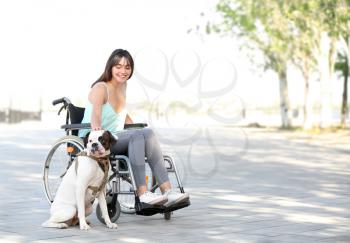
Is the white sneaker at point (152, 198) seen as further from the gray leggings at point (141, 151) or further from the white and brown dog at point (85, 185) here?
the white and brown dog at point (85, 185)

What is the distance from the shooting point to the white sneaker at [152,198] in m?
8.27

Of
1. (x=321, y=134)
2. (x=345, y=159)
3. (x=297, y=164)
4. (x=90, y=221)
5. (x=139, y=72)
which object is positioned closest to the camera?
(x=90, y=221)

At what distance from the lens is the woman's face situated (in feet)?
28.7

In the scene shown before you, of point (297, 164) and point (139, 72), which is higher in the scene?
point (139, 72)

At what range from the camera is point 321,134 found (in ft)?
114

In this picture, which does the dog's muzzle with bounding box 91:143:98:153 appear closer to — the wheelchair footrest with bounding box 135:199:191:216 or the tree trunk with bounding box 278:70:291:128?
the wheelchair footrest with bounding box 135:199:191:216

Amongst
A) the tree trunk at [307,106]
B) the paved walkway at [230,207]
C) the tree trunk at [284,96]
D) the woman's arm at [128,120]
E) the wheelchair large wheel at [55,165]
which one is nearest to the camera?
the paved walkway at [230,207]

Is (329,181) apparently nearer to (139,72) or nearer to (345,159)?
(139,72)

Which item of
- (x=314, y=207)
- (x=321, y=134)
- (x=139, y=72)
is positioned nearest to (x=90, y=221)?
(x=139, y=72)

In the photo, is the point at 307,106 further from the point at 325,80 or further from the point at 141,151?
the point at 141,151

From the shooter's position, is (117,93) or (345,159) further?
(345,159)

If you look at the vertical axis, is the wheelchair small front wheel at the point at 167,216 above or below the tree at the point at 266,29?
below

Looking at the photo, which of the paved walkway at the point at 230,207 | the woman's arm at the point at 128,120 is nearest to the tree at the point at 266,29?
the paved walkway at the point at 230,207

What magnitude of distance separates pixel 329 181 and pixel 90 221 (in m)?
5.68
